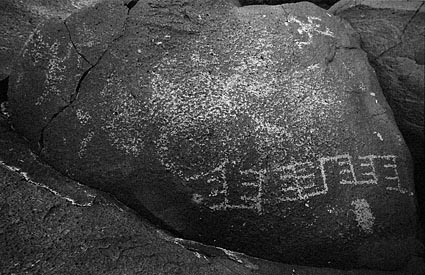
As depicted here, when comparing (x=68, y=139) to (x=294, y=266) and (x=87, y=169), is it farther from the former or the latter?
(x=294, y=266)

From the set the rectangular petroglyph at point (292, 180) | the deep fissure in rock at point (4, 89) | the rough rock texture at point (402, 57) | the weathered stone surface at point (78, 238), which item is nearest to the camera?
the weathered stone surface at point (78, 238)

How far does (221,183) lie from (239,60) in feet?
1.74

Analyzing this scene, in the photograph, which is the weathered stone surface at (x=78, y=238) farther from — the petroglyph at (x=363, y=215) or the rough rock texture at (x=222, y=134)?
the petroglyph at (x=363, y=215)

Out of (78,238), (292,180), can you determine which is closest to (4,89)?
(78,238)

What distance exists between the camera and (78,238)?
1707 millimetres

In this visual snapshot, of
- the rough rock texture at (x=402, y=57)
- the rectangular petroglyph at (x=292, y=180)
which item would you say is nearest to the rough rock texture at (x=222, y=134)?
the rectangular petroglyph at (x=292, y=180)

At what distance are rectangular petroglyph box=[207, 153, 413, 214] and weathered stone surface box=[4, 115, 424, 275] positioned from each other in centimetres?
→ 22

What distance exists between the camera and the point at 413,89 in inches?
89.5

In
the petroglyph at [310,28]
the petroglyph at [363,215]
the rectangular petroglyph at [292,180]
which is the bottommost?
the petroglyph at [363,215]

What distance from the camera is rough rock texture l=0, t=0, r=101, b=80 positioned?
2055 millimetres

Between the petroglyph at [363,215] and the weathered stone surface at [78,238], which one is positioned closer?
the weathered stone surface at [78,238]

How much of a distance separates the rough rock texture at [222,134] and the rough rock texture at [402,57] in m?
0.31

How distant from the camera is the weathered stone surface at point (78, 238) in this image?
1644 millimetres

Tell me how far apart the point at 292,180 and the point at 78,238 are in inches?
33.3
